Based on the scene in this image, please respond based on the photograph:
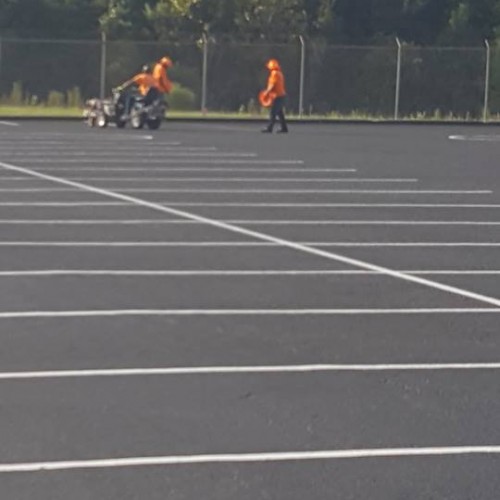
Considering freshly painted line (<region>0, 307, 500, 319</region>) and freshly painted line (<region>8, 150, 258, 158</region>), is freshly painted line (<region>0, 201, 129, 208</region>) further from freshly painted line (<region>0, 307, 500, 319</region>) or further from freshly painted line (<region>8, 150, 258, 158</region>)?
freshly painted line (<region>0, 307, 500, 319</region>)

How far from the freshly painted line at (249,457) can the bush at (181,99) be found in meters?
39.6

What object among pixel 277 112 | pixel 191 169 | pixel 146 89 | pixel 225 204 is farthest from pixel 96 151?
pixel 225 204

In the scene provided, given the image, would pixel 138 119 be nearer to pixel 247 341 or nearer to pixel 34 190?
pixel 34 190

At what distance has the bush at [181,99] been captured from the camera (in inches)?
1859

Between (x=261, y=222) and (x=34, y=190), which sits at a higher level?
(x=261, y=222)

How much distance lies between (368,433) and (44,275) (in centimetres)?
538

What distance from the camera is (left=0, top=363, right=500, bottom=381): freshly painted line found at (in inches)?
366

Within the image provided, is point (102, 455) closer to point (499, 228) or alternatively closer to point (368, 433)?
point (368, 433)

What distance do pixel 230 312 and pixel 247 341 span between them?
1115mm

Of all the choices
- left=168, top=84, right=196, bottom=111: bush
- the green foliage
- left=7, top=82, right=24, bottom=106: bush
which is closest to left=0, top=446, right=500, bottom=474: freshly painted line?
left=7, top=82, right=24, bottom=106: bush

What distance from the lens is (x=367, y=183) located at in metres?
22.5

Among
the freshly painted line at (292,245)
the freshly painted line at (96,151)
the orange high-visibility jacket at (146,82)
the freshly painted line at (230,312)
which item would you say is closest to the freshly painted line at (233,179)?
the freshly painted line at (292,245)

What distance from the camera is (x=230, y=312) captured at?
11523 millimetres

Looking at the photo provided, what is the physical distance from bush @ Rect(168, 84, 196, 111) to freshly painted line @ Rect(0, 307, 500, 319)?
3559cm
